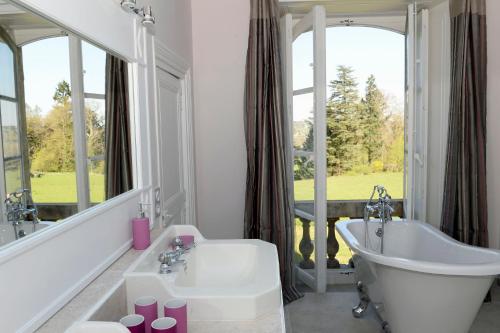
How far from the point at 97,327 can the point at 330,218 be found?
319cm

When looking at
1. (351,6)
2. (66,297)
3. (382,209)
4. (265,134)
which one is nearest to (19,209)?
(66,297)

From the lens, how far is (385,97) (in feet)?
22.1

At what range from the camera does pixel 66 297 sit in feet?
3.87

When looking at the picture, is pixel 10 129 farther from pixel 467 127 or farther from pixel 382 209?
pixel 467 127

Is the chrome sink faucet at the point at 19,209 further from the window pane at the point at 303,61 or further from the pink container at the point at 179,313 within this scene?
the window pane at the point at 303,61

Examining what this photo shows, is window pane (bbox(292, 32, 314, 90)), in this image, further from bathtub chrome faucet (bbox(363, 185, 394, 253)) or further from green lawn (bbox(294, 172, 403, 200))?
green lawn (bbox(294, 172, 403, 200))

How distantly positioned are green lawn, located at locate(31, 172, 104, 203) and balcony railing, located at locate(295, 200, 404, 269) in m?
2.18

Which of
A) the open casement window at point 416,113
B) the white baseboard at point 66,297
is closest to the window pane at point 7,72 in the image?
the white baseboard at point 66,297

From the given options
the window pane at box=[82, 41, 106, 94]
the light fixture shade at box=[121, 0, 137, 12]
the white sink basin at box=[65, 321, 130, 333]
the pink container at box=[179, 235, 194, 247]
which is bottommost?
the pink container at box=[179, 235, 194, 247]

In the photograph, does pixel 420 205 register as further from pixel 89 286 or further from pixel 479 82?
pixel 89 286

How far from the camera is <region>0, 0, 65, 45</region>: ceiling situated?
1.00 metres

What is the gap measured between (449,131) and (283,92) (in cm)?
134

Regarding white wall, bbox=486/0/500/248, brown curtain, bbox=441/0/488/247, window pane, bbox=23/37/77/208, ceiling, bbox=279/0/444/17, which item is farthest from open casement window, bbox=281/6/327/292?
window pane, bbox=23/37/77/208

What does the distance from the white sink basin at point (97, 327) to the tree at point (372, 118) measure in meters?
6.34
